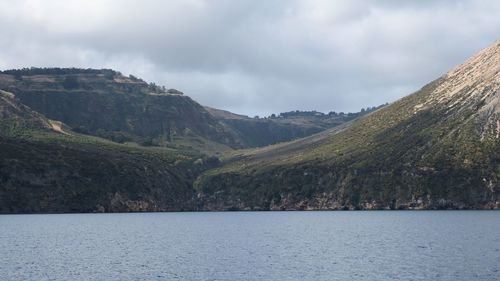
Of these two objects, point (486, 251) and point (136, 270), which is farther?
point (486, 251)

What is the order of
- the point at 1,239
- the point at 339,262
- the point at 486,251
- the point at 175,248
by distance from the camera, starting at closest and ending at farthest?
the point at 339,262 < the point at 486,251 < the point at 175,248 < the point at 1,239

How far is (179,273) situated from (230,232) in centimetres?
6973

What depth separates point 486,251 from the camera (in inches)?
3767

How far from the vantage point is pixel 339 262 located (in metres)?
88.9

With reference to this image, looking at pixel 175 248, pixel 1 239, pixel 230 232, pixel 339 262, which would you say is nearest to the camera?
pixel 339 262

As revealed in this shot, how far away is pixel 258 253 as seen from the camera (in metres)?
102

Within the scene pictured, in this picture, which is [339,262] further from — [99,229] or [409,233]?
[99,229]

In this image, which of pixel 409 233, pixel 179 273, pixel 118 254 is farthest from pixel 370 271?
pixel 409 233

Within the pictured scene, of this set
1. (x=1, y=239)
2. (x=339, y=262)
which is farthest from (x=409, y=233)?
(x=1, y=239)

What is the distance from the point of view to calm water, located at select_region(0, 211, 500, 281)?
7844 cm

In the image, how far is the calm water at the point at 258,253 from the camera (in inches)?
3088

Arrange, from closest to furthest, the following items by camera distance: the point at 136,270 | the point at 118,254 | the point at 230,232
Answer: the point at 136,270 → the point at 118,254 → the point at 230,232

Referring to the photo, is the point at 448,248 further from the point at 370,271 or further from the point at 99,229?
the point at 99,229

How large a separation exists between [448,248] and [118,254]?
51599 mm
